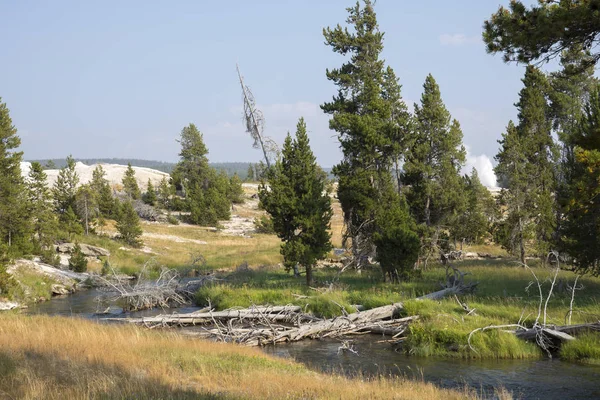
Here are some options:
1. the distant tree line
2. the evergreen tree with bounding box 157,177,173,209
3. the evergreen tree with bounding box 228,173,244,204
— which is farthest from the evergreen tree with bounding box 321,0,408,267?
the evergreen tree with bounding box 228,173,244,204

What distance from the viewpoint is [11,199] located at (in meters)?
36.8

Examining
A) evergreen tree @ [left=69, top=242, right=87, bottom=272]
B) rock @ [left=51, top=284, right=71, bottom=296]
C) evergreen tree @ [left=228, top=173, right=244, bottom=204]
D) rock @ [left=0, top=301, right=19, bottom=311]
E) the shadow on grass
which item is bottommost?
rock @ [left=51, top=284, right=71, bottom=296]

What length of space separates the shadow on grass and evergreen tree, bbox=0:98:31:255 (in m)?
28.4

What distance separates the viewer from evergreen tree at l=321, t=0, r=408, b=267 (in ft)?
106

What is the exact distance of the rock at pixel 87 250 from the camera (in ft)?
157

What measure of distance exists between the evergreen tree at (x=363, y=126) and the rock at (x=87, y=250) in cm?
2766

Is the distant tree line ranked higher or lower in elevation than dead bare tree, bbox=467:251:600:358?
higher

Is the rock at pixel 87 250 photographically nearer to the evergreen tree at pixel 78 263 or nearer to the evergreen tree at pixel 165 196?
the evergreen tree at pixel 78 263

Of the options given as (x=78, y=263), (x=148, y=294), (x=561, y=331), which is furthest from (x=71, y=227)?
(x=561, y=331)

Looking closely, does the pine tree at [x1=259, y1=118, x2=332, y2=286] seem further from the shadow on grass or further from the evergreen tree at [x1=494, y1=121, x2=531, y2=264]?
the shadow on grass

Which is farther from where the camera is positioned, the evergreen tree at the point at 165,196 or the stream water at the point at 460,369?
the evergreen tree at the point at 165,196

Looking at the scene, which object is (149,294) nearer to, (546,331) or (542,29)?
(546,331)

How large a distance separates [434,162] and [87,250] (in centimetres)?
3422

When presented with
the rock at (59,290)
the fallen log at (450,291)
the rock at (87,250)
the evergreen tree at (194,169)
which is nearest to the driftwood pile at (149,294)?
the rock at (59,290)
